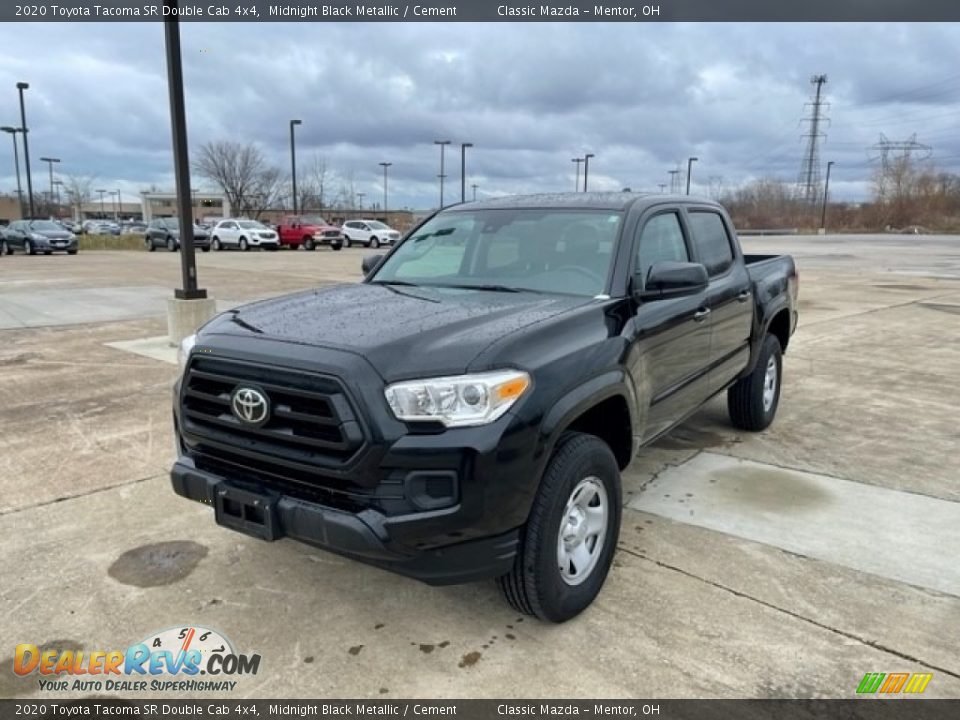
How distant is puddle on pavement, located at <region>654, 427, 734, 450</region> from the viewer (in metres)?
5.30

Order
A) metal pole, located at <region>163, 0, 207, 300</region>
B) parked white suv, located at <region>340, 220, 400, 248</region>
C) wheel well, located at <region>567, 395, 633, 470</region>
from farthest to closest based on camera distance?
1. parked white suv, located at <region>340, 220, 400, 248</region>
2. metal pole, located at <region>163, 0, 207, 300</region>
3. wheel well, located at <region>567, 395, 633, 470</region>

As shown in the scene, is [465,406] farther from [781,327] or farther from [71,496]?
[781,327]

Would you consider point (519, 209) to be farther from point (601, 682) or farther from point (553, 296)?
point (601, 682)

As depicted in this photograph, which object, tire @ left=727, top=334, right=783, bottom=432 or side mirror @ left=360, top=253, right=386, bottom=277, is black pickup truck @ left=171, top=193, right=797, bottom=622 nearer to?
side mirror @ left=360, top=253, right=386, bottom=277

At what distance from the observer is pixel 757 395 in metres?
5.50

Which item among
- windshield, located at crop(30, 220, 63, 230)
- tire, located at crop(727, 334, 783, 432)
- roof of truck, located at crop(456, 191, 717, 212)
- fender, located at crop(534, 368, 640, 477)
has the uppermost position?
roof of truck, located at crop(456, 191, 717, 212)

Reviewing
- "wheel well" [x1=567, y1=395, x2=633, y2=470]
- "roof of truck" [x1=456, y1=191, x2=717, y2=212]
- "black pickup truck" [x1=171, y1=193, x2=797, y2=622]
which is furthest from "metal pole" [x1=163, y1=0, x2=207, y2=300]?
"wheel well" [x1=567, y1=395, x2=633, y2=470]

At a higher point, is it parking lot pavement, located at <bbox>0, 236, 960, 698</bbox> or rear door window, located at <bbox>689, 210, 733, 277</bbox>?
rear door window, located at <bbox>689, 210, 733, 277</bbox>

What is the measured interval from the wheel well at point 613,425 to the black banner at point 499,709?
3.72 feet

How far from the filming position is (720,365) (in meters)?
4.68

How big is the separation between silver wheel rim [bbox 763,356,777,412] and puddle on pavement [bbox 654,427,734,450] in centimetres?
49

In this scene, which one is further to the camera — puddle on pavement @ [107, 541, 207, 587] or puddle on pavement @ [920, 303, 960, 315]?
puddle on pavement @ [920, 303, 960, 315]

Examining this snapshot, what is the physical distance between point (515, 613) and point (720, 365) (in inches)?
93.3

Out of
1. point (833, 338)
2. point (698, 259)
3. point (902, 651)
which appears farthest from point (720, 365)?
point (833, 338)
